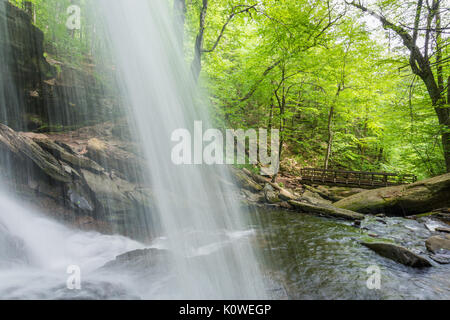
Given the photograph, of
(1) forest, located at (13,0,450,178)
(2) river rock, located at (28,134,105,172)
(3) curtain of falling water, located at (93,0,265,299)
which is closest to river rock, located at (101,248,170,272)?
(3) curtain of falling water, located at (93,0,265,299)

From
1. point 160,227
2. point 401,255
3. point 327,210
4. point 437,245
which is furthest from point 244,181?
point 437,245

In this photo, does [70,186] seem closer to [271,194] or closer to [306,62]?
[271,194]

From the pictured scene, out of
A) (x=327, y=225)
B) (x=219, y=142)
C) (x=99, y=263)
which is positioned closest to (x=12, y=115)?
(x=99, y=263)

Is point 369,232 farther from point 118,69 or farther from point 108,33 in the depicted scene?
point 108,33

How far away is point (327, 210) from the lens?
Answer: 28.0 feet

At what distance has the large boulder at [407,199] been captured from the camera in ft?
25.5

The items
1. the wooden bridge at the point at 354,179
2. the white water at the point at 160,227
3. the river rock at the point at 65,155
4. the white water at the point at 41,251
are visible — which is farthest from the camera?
the wooden bridge at the point at 354,179

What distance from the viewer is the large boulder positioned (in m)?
7.76

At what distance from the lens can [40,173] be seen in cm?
582

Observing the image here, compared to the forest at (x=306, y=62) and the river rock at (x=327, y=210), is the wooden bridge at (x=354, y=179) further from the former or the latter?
the river rock at (x=327, y=210)

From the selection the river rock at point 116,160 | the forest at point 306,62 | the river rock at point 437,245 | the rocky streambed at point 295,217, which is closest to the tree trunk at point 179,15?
the forest at point 306,62

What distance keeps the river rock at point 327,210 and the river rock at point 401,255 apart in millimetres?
2932

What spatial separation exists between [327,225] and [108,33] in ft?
53.4

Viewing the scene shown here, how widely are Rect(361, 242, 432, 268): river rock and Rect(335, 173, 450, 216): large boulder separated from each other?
433 centimetres
